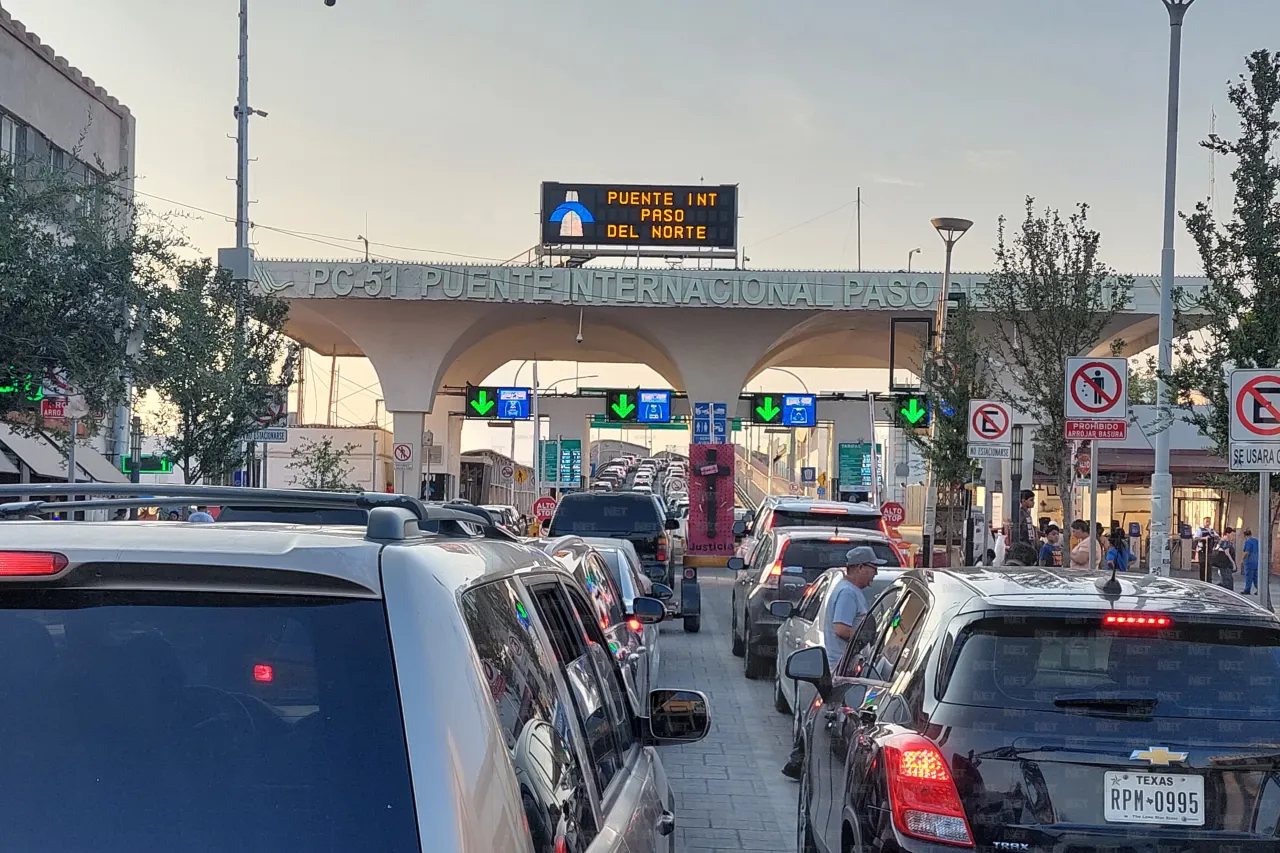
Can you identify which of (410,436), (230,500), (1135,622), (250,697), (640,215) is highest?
(640,215)

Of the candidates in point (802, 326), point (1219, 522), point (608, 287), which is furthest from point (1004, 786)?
point (1219, 522)

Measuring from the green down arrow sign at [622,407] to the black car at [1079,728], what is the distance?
40433 millimetres

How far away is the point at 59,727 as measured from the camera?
2.46 meters

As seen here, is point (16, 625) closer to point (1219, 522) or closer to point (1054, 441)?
point (1054, 441)

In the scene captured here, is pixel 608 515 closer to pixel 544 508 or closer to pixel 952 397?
pixel 952 397

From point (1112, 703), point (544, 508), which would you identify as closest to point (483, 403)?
point (544, 508)

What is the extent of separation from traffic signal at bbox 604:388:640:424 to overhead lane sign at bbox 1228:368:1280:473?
34448mm

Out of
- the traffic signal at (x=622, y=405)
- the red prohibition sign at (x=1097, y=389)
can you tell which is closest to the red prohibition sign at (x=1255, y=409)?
the red prohibition sign at (x=1097, y=389)

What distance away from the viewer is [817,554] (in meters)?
15.2

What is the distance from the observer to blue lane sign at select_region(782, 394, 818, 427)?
159 ft

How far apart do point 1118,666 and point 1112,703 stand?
0.19 meters

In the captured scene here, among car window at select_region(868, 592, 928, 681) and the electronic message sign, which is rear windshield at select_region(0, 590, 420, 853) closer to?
car window at select_region(868, 592, 928, 681)

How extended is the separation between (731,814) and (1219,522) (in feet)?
131

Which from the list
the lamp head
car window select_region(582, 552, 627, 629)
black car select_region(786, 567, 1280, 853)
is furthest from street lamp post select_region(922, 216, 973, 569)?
black car select_region(786, 567, 1280, 853)
